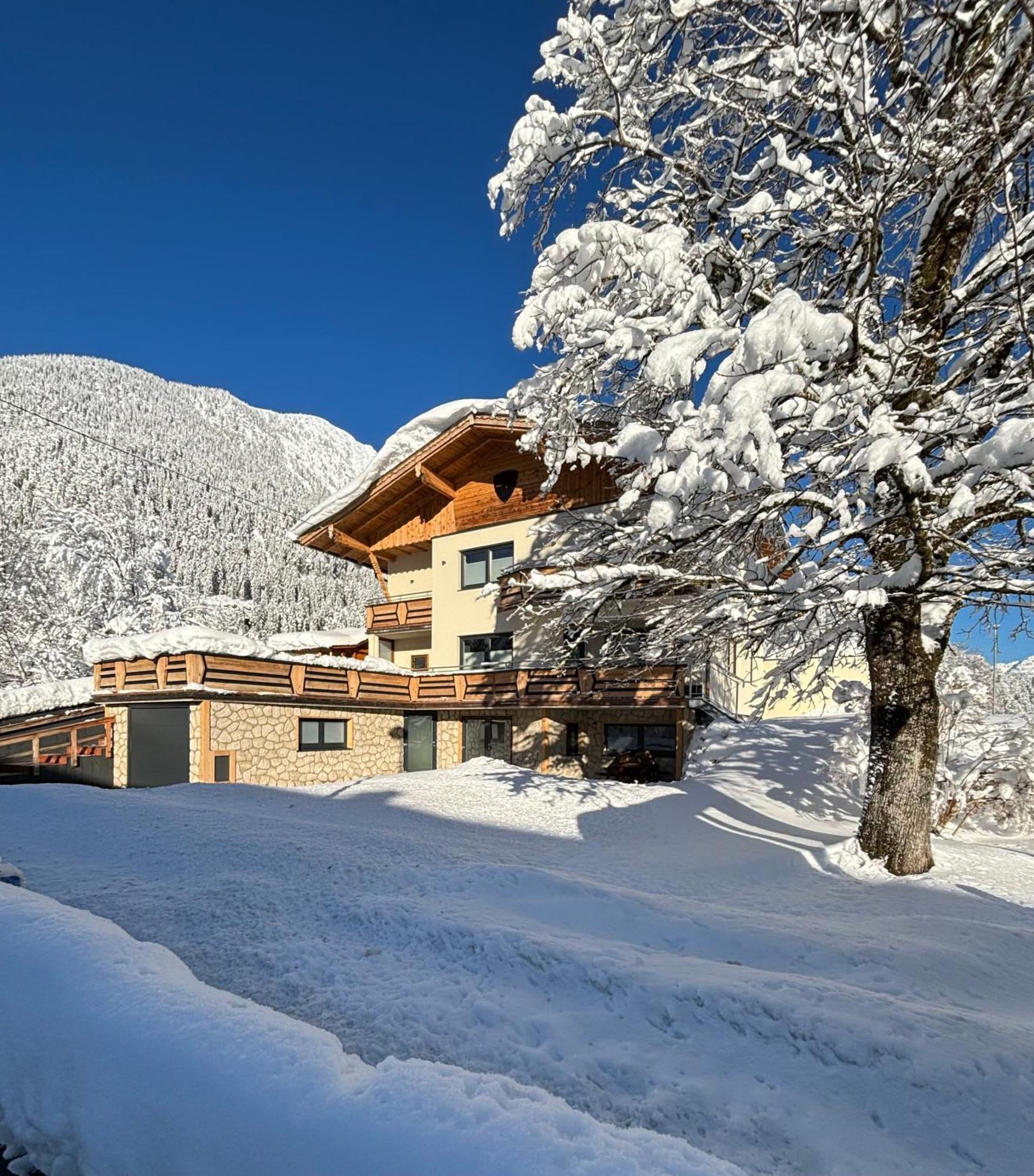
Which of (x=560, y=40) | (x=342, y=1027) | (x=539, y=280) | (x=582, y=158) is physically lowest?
(x=342, y=1027)

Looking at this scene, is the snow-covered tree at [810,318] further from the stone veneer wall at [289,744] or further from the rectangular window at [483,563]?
the rectangular window at [483,563]

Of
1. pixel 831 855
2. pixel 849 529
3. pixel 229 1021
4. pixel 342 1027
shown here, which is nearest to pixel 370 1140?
pixel 229 1021

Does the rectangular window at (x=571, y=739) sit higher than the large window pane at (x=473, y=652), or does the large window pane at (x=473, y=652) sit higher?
the large window pane at (x=473, y=652)

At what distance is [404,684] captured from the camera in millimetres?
20766

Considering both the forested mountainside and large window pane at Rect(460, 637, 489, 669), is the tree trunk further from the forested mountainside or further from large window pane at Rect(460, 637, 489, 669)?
the forested mountainside

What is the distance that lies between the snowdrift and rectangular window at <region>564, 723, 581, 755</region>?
17.8 meters

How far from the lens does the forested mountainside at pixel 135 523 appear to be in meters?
34.4

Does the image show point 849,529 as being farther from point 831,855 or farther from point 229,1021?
point 229,1021

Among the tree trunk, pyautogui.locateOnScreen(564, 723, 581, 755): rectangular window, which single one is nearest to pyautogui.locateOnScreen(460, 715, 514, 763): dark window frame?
pyautogui.locateOnScreen(564, 723, 581, 755): rectangular window

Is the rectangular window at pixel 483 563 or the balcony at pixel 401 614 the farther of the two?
the balcony at pixel 401 614

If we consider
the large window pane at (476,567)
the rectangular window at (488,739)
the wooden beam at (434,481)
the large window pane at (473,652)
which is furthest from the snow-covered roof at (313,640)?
the wooden beam at (434,481)

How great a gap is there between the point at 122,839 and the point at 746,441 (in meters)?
7.82

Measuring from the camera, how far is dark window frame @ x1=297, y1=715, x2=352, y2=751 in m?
18.2

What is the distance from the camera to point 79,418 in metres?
89.1
